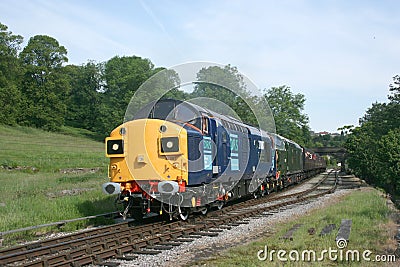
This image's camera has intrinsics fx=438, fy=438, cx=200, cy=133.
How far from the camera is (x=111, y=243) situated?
10250mm

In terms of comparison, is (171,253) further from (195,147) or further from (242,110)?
(242,110)

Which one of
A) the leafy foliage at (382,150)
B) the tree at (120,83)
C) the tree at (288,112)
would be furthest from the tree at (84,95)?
the leafy foliage at (382,150)

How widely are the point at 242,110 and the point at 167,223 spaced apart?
23.2 meters

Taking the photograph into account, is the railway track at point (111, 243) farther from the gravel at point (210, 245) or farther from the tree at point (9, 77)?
the tree at point (9, 77)

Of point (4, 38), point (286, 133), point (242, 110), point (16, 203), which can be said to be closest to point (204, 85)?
point (16, 203)

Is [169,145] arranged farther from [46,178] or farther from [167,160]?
[46,178]

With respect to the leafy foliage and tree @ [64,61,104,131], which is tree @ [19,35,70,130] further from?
the leafy foliage

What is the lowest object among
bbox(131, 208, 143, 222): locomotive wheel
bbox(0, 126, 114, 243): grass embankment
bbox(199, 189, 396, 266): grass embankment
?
bbox(199, 189, 396, 266): grass embankment

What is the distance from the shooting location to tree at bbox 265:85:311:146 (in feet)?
225

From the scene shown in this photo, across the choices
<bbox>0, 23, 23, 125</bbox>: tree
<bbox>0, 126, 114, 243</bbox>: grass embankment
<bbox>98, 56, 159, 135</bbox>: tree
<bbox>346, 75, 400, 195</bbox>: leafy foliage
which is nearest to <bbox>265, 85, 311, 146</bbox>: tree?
<bbox>346, 75, 400, 195</bbox>: leafy foliage

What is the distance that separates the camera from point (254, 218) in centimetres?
1556

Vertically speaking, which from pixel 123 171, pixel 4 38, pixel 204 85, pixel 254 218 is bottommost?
pixel 254 218

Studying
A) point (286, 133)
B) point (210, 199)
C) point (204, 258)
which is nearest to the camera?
point (204, 258)

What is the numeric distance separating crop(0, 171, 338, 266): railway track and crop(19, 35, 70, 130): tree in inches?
2112
